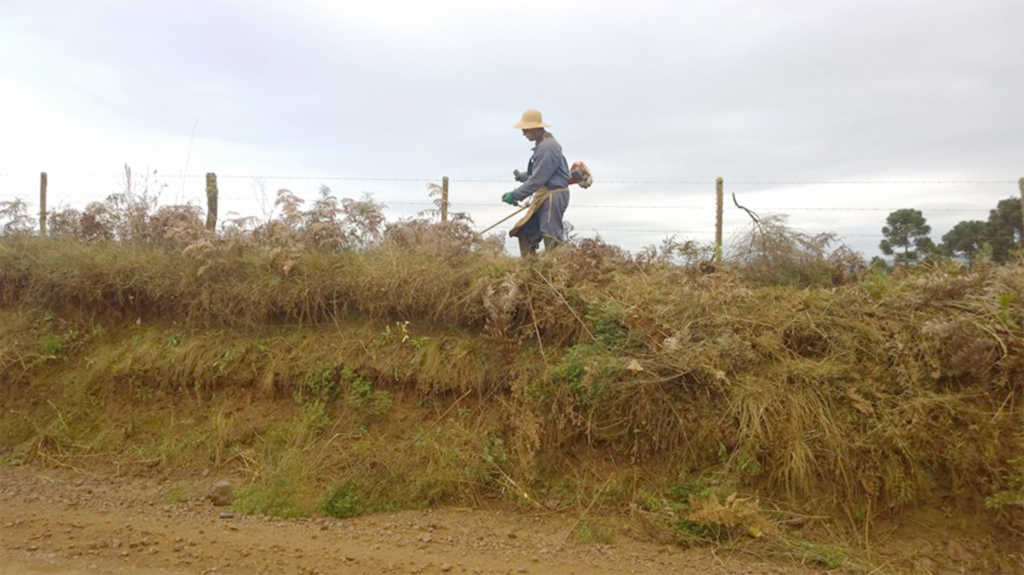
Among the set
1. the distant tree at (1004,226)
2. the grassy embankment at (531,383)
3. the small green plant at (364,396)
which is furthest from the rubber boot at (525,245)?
the distant tree at (1004,226)

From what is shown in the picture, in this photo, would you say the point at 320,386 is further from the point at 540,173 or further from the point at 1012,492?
the point at 1012,492

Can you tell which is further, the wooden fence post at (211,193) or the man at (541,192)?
the wooden fence post at (211,193)

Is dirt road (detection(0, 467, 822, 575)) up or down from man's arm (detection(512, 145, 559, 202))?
down

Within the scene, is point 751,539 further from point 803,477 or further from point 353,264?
point 353,264

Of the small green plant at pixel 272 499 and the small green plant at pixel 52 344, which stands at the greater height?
the small green plant at pixel 52 344

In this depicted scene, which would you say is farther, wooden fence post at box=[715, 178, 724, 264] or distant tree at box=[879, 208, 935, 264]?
wooden fence post at box=[715, 178, 724, 264]

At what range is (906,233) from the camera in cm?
862

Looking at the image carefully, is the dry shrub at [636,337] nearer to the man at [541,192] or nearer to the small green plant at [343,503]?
the man at [541,192]

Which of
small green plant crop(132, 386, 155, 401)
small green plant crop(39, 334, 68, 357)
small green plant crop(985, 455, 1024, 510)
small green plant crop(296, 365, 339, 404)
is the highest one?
small green plant crop(39, 334, 68, 357)

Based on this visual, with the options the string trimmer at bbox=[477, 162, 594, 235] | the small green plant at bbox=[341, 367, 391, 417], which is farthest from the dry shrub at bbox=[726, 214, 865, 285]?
the small green plant at bbox=[341, 367, 391, 417]

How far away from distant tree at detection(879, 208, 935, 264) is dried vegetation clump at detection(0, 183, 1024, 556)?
4.57ft

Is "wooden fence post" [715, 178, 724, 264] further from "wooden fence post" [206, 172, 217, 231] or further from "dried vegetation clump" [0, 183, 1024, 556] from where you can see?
"wooden fence post" [206, 172, 217, 231]

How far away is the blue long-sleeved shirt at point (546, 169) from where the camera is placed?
25.1ft

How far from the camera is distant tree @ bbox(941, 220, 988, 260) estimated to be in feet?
27.1
